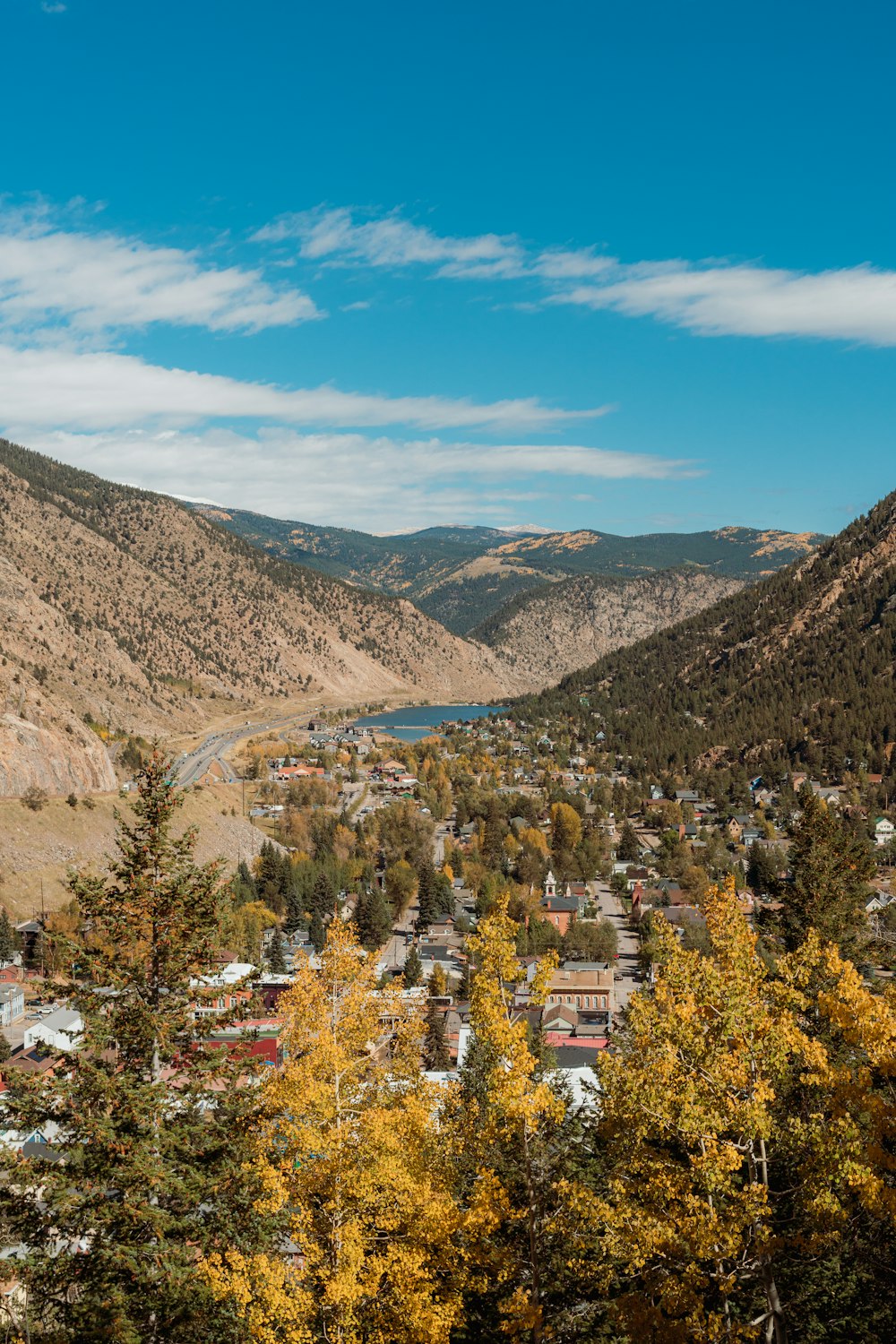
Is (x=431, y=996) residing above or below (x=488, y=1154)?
below

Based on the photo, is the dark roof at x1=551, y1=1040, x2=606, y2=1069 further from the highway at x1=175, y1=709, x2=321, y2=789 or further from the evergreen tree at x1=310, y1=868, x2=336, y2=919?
the highway at x1=175, y1=709, x2=321, y2=789

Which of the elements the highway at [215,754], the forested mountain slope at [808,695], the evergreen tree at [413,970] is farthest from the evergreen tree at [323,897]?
the forested mountain slope at [808,695]

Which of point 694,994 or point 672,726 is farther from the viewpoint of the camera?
point 672,726

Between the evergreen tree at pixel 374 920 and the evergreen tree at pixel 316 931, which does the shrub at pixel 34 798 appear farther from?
the evergreen tree at pixel 374 920

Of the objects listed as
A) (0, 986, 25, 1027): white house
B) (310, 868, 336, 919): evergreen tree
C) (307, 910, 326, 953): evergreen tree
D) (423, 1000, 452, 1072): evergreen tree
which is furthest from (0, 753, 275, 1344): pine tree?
(310, 868, 336, 919): evergreen tree

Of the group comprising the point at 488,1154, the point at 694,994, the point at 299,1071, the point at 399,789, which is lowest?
the point at 399,789

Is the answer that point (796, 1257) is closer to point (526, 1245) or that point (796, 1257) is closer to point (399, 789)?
point (526, 1245)

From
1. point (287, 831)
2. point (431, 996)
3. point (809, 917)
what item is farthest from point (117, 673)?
point (809, 917)
